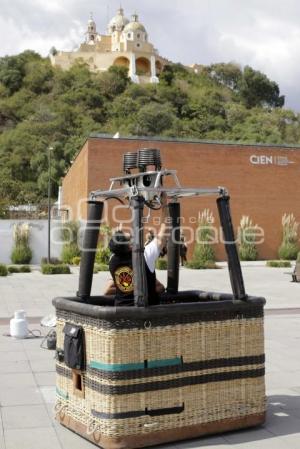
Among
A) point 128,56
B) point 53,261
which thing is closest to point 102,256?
point 53,261

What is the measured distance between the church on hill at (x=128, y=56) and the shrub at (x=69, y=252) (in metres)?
81.7

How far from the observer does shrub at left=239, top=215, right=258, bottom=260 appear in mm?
35062

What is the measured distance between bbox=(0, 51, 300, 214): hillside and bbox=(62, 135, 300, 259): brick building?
31.6m

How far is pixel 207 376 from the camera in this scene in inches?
211

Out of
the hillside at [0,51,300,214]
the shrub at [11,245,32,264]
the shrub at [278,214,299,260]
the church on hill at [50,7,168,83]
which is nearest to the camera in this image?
the shrub at [11,245,32,264]

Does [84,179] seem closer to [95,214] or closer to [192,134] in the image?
[95,214]

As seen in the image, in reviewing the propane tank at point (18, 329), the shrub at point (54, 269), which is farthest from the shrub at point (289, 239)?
the propane tank at point (18, 329)

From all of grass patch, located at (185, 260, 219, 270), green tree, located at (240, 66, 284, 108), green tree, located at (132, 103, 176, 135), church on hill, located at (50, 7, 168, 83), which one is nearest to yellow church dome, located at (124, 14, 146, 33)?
church on hill, located at (50, 7, 168, 83)

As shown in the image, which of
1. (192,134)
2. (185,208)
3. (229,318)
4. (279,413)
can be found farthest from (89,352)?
(192,134)

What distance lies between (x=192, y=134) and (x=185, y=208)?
47663mm

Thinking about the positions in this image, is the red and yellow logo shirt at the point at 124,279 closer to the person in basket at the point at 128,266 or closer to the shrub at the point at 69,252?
the person in basket at the point at 128,266

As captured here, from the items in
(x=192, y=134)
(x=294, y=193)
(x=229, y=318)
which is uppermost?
(x=192, y=134)

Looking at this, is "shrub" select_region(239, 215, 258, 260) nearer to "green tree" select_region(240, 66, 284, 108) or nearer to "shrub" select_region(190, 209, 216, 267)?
"shrub" select_region(190, 209, 216, 267)

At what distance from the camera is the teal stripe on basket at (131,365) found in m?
4.96
